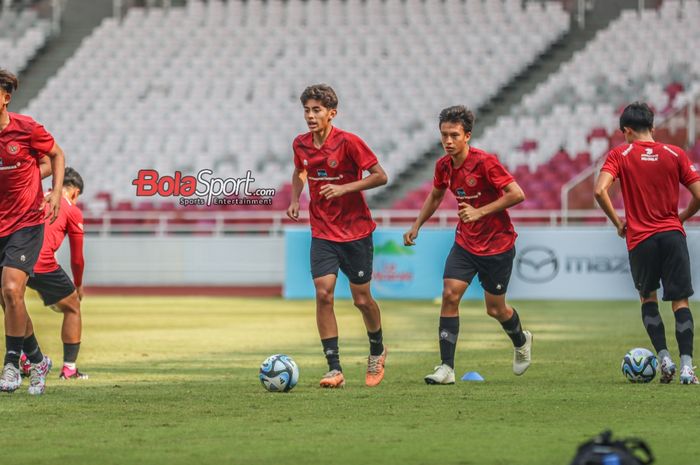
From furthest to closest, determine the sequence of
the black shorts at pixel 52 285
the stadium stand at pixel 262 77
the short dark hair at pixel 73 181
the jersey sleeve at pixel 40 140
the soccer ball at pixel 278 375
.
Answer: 1. the stadium stand at pixel 262 77
2. the short dark hair at pixel 73 181
3. the black shorts at pixel 52 285
4. the soccer ball at pixel 278 375
5. the jersey sleeve at pixel 40 140

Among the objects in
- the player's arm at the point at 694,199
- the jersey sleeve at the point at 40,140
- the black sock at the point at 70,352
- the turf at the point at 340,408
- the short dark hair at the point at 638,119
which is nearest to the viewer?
the turf at the point at 340,408

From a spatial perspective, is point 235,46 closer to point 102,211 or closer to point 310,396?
point 102,211

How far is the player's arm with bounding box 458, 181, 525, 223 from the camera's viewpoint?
1001cm

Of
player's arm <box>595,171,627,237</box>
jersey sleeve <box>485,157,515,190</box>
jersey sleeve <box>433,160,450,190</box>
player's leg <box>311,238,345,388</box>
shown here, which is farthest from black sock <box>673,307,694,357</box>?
player's leg <box>311,238,345,388</box>

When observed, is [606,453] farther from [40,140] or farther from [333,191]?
[40,140]

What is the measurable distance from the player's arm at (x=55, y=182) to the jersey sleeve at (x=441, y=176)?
2.91 m

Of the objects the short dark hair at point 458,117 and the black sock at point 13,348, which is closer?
the black sock at point 13,348

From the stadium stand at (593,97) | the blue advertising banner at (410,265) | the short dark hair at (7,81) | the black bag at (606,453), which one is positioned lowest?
the blue advertising banner at (410,265)

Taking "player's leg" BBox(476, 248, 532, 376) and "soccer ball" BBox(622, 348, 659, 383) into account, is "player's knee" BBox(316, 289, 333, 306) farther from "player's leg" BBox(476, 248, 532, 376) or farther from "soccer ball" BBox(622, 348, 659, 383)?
"soccer ball" BBox(622, 348, 659, 383)

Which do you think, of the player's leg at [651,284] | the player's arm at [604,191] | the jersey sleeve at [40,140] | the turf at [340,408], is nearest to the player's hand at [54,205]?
the jersey sleeve at [40,140]

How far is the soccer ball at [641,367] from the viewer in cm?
1023

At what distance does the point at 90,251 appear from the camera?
30234 millimetres

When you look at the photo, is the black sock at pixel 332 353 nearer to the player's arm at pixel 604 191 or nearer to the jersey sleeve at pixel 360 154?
the jersey sleeve at pixel 360 154

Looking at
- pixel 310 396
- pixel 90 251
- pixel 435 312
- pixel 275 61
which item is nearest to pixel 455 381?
pixel 310 396
